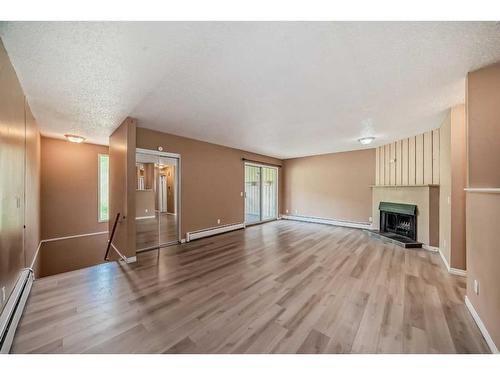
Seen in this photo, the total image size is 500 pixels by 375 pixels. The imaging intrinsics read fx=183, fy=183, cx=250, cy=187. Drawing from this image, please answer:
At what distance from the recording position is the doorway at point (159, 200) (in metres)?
4.15

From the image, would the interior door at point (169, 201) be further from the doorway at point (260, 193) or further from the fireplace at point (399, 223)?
the fireplace at point (399, 223)

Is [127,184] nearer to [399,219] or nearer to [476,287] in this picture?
[476,287]

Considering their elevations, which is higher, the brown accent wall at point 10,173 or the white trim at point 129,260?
the brown accent wall at point 10,173

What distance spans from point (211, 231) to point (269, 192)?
127 inches

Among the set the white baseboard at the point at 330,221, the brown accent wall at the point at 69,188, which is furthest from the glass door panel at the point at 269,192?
the brown accent wall at the point at 69,188

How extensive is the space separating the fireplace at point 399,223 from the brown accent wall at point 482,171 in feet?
8.36

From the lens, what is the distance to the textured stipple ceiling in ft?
4.60

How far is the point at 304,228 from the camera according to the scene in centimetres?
599

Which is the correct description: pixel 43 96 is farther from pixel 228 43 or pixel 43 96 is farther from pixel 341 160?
pixel 341 160

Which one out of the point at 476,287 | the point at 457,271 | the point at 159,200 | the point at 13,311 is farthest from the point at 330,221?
the point at 13,311

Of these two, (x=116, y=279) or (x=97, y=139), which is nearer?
(x=116, y=279)
